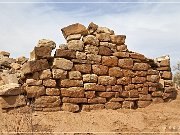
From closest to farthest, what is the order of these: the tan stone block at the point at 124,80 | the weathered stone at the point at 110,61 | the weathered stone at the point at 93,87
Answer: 1. the weathered stone at the point at 93,87
2. the weathered stone at the point at 110,61
3. the tan stone block at the point at 124,80

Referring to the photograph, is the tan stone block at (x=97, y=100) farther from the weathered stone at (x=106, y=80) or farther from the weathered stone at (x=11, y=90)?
the weathered stone at (x=11, y=90)

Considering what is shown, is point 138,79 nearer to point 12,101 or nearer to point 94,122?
point 94,122

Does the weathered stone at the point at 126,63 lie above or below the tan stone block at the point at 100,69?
above

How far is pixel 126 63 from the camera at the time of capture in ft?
29.8

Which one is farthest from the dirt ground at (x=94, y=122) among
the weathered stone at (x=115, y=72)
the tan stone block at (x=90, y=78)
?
the weathered stone at (x=115, y=72)

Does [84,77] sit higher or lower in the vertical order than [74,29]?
lower

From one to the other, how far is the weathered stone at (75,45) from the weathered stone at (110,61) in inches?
28.6

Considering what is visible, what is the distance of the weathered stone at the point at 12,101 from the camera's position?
761 cm

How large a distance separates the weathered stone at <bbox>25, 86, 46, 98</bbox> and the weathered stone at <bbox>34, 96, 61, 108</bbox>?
0.40 ft

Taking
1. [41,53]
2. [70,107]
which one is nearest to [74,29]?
[41,53]

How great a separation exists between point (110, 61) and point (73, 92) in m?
1.45

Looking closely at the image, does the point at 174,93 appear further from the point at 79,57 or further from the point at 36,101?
the point at 36,101

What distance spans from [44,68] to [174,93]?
14.9 feet

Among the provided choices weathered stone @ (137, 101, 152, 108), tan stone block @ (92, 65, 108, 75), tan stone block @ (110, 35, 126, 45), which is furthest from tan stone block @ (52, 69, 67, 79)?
weathered stone @ (137, 101, 152, 108)
